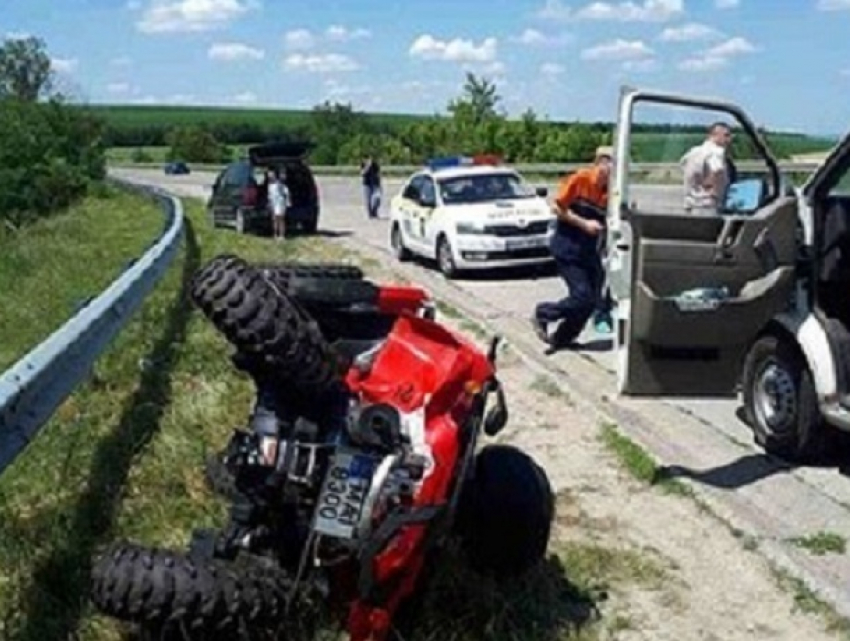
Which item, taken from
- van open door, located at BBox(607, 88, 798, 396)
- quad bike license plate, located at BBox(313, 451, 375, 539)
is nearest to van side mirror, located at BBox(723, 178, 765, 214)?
van open door, located at BBox(607, 88, 798, 396)

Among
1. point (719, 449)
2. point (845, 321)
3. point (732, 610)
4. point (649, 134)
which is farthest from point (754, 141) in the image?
point (732, 610)

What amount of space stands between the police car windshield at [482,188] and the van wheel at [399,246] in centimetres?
132

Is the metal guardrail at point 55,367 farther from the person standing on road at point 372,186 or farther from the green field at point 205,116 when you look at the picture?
the green field at point 205,116

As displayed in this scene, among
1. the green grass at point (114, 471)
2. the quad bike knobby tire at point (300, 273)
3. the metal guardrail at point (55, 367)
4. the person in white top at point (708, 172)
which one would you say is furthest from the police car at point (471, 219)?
the quad bike knobby tire at point (300, 273)

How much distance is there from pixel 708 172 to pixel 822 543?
2475mm

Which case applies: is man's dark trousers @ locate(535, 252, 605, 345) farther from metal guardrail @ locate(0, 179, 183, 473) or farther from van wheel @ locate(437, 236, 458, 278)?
van wheel @ locate(437, 236, 458, 278)

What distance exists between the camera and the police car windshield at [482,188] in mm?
20391

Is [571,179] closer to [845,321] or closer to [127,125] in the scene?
[845,321]

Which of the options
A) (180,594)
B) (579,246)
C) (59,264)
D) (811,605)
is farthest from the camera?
(59,264)

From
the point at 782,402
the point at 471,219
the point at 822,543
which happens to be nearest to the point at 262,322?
the point at 822,543

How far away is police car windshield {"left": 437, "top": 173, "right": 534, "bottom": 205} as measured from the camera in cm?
2039

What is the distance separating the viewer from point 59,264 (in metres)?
18.9

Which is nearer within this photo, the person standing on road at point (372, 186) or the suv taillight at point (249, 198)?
the suv taillight at point (249, 198)

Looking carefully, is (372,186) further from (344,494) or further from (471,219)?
(344,494)
